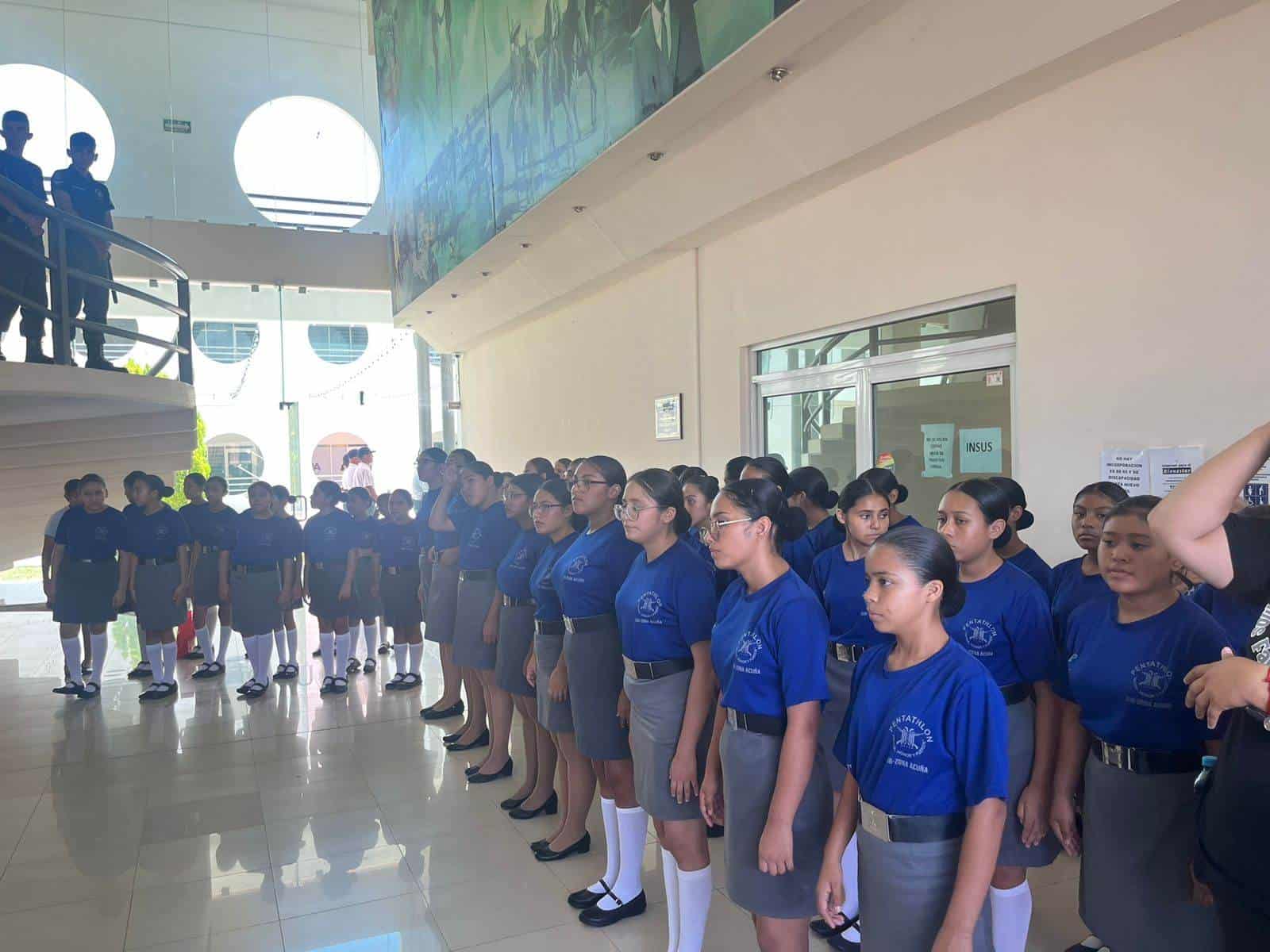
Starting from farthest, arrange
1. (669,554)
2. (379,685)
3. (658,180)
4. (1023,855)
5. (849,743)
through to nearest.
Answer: (379,685) < (658,180) < (669,554) < (1023,855) < (849,743)

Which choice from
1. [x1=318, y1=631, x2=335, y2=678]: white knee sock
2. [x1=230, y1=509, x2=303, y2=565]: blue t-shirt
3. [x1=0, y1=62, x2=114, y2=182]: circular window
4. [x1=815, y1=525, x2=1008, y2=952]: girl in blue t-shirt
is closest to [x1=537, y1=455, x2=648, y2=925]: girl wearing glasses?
[x1=815, y1=525, x2=1008, y2=952]: girl in blue t-shirt

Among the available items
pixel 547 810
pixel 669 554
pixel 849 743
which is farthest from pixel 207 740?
pixel 849 743

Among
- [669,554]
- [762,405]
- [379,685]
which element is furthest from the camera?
[379,685]

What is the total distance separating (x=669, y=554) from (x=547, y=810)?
6.86 ft

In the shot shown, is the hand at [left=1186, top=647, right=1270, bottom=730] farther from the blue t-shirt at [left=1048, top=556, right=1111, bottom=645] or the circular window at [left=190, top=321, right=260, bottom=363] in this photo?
the circular window at [left=190, top=321, right=260, bottom=363]

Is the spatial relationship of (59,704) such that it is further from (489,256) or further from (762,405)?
(762,405)

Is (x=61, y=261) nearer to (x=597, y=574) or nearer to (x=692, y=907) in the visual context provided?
(x=597, y=574)

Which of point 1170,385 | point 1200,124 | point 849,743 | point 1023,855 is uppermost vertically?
point 1200,124

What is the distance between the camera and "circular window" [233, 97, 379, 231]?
39.7 ft

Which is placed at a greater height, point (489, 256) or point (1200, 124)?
point (489, 256)

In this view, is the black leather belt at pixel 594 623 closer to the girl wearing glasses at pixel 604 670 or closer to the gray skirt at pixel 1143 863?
the girl wearing glasses at pixel 604 670

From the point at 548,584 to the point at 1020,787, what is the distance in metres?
1.97

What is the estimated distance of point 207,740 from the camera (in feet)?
18.5

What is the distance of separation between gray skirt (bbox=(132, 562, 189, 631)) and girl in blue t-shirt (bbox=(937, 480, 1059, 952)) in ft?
21.0
